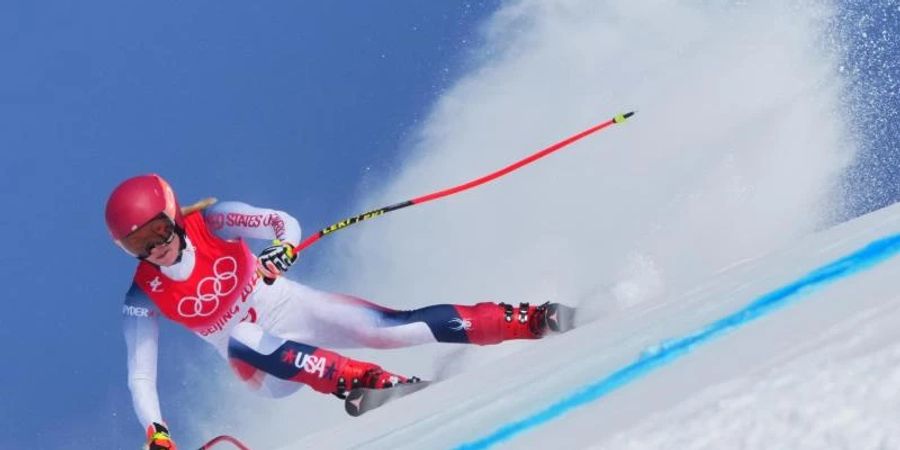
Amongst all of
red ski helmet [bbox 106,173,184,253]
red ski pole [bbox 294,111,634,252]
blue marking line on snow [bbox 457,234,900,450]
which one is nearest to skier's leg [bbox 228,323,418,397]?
red ski pole [bbox 294,111,634,252]

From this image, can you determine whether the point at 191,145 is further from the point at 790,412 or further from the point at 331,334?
the point at 790,412

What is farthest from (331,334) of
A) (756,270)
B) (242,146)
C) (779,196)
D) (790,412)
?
(790,412)

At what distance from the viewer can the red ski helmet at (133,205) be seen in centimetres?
258

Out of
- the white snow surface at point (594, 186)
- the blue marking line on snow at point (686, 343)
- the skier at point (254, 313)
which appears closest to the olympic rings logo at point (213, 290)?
the skier at point (254, 313)

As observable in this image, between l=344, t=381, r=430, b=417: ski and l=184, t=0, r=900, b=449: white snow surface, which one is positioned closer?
l=344, t=381, r=430, b=417: ski

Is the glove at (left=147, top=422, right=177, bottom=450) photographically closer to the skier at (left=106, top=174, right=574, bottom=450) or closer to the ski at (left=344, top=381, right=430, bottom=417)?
the skier at (left=106, top=174, right=574, bottom=450)

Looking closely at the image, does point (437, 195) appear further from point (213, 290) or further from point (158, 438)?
point (158, 438)

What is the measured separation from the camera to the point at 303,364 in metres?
2.74

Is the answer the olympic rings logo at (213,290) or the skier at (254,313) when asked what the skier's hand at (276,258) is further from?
the olympic rings logo at (213,290)

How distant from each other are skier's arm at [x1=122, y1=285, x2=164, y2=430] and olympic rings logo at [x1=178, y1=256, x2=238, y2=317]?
0.07 metres

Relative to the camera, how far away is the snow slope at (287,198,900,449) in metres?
1.06

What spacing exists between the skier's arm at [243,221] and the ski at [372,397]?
15.0 inches

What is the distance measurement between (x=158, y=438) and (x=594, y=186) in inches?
75.6

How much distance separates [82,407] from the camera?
13.2 ft
